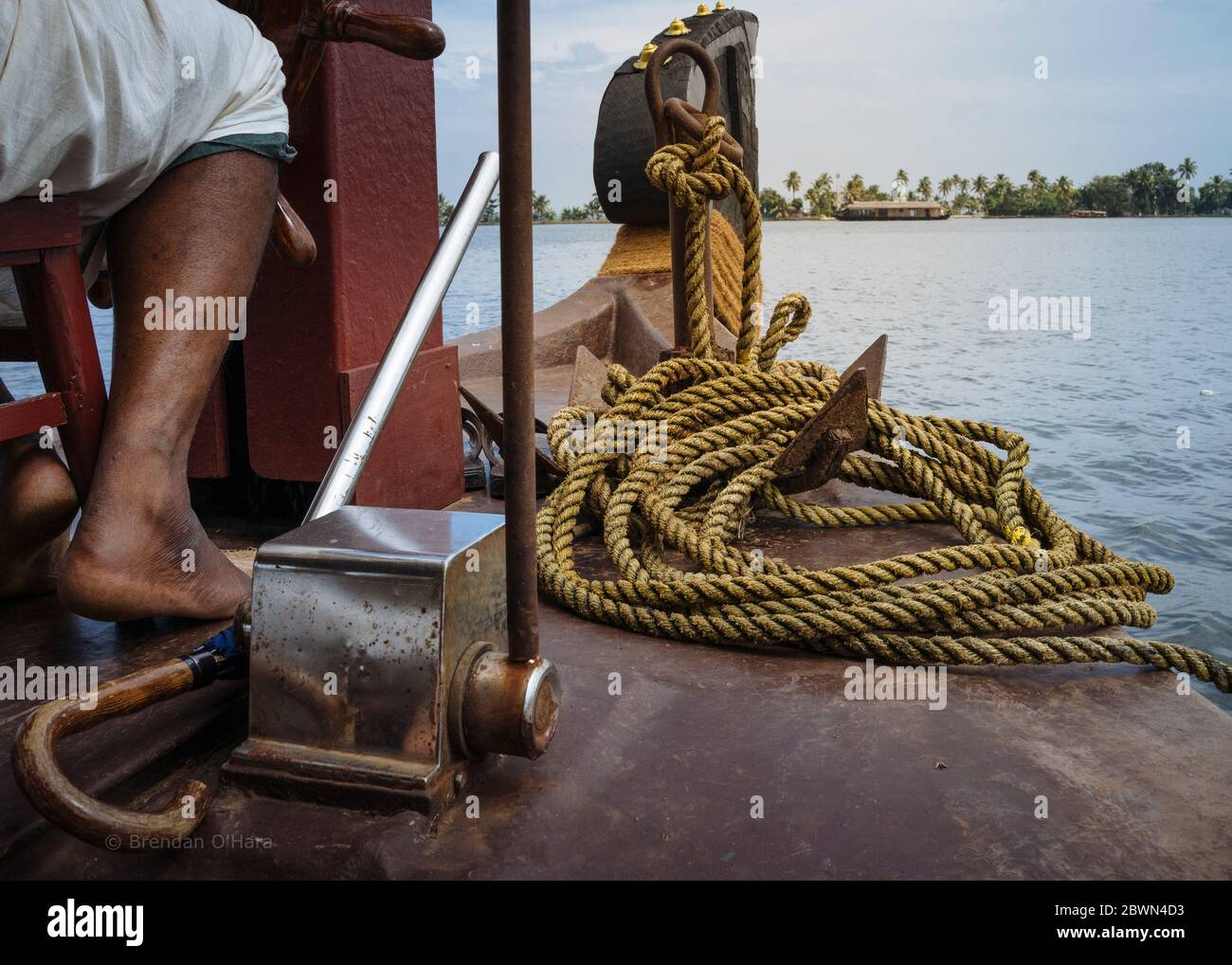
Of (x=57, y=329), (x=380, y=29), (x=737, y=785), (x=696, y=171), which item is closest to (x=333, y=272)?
(x=380, y=29)

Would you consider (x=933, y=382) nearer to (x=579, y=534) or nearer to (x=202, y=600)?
(x=579, y=534)

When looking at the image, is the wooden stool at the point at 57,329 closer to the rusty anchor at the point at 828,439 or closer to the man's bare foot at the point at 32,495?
the man's bare foot at the point at 32,495

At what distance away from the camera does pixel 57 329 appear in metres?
1.29

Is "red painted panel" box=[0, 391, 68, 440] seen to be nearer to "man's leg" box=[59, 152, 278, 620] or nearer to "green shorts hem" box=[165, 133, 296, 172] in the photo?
"man's leg" box=[59, 152, 278, 620]

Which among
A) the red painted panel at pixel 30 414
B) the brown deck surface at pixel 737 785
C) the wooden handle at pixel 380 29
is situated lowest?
the brown deck surface at pixel 737 785

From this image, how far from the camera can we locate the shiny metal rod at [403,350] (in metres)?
1.23

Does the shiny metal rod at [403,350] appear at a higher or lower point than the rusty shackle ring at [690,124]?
lower

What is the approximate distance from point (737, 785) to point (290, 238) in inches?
40.8

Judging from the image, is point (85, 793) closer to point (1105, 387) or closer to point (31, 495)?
point (31, 495)

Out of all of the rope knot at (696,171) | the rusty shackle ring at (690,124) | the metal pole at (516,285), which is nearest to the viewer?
the metal pole at (516,285)

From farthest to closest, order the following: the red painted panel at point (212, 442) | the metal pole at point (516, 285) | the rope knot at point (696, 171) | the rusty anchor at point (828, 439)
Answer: the rope knot at point (696, 171), the red painted panel at point (212, 442), the rusty anchor at point (828, 439), the metal pole at point (516, 285)

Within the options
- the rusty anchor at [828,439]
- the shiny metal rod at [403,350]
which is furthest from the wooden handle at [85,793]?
the rusty anchor at [828,439]

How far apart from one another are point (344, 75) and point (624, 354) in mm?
3267

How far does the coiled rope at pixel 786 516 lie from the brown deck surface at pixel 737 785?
0.24 feet
